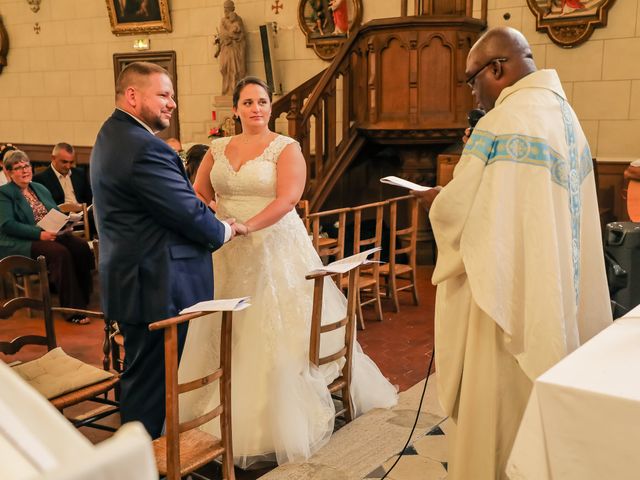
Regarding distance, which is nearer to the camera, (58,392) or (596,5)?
(58,392)

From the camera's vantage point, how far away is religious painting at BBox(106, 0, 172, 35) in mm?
10336

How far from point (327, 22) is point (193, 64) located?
2476 millimetres

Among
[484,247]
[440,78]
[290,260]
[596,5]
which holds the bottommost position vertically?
[290,260]

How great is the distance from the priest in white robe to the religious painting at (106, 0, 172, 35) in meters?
8.98

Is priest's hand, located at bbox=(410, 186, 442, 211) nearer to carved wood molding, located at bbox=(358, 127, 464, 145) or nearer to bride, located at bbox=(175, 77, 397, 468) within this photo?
bride, located at bbox=(175, 77, 397, 468)

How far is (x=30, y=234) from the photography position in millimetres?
5648

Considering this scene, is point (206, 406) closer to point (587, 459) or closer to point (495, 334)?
point (495, 334)

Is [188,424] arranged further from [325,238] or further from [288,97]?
[288,97]

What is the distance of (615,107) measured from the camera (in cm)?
711

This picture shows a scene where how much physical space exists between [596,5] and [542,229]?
588cm

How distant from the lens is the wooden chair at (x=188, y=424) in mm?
2389

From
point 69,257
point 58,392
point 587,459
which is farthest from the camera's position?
point 69,257

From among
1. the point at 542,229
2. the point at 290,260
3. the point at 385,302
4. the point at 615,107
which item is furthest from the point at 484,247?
the point at 615,107

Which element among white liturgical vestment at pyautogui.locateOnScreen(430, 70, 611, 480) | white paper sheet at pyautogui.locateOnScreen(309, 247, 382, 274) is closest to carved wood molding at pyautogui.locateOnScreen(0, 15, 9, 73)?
white paper sheet at pyautogui.locateOnScreen(309, 247, 382, 274)
